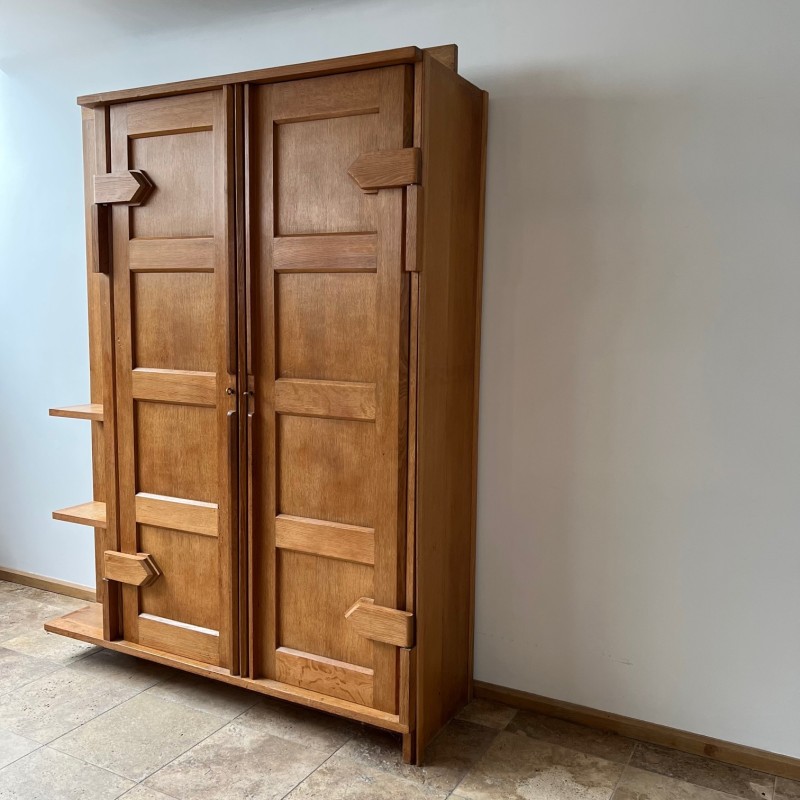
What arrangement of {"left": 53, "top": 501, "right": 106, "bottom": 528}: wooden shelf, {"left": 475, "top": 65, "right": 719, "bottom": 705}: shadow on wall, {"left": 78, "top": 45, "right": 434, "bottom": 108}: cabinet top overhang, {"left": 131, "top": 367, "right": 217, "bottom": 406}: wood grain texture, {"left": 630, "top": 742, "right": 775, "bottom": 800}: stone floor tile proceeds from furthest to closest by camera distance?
{"left": 53, "top": 501, "right": 106, "bottom": 528}: wooden shelf → {"left": 131, "top": 367, "right": 217, "bottom": 406}: wood grain texture → {"left": 475, "top": 65, "right": 719, "bottom": 705}: shadow on wall → {"left": 630, "top": 742, "right": 775, "bottom": 800}: stone floor tile → {"left": 78, "top": 45, "right": 434, "bottom": 108}: cabinet top overhang

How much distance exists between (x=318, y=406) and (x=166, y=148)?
41.2 inches

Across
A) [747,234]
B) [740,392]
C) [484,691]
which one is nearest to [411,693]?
[484,691]

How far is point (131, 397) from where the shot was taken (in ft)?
9.27

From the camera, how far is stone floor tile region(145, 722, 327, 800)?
2.26 meters

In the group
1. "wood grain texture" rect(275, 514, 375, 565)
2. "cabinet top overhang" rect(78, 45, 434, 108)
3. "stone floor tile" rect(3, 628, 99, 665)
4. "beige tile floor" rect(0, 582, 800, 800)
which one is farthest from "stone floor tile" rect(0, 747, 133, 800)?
"cabinet top overhang" rect(78, 45, 434, 108)

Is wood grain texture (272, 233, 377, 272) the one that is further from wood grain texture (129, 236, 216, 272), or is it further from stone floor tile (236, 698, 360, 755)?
stone floor tile (236, 698, 360, 755)

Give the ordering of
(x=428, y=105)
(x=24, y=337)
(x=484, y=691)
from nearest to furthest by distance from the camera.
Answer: (x=428, y=105)
(x=484, y=691)
(x=24, y=337)

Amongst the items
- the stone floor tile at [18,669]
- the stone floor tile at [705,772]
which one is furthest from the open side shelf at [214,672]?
the stone floor tile at [705,772]

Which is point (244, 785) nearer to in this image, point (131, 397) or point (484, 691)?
point (484, 691)

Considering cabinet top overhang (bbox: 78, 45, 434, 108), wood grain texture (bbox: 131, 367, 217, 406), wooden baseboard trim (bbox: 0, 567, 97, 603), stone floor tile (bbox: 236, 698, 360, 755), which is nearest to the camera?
cabinet top overhang (bbox: 78, 45, 434, 108)

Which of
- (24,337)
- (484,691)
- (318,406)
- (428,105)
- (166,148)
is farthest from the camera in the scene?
(24,337)

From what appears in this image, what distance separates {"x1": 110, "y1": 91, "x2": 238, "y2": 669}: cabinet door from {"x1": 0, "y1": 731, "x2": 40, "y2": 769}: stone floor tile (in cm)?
52

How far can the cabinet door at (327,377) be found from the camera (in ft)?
7.66

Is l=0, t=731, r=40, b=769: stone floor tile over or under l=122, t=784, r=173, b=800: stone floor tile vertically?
over
